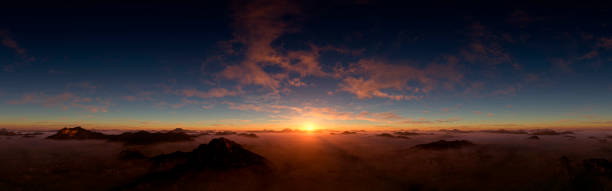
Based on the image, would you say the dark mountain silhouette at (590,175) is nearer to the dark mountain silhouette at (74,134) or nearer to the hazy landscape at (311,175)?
the hazy landscape at (311,175)

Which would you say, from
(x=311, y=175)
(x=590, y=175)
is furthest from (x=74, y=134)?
(x=590, y=175)

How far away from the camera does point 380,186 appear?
23250 mm

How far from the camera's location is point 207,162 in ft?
83.8

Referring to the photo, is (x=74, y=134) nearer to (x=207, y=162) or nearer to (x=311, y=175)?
(x=207, y=162)

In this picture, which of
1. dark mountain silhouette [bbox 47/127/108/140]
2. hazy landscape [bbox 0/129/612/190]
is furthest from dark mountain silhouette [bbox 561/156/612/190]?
dark mountain silhouette [bbox 47/127/108/140]

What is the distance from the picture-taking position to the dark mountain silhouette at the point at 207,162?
23.2 metres

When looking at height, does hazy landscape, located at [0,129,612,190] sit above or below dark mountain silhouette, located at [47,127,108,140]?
below

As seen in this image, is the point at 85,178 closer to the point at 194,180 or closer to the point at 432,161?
the point at 194,180

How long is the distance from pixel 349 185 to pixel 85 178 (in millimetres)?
26501

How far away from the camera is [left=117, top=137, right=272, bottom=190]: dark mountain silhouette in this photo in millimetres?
23188

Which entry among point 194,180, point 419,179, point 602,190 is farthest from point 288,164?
point 602,190

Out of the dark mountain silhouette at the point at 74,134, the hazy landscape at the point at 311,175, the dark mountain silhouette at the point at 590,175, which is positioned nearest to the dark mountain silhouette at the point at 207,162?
the hazy landscape at the point at 311,175

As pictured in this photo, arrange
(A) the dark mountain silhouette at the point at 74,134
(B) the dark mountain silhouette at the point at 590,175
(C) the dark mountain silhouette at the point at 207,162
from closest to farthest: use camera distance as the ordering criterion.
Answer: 1. (B) the dark mountain silhouette at the point at 590,175
2. (C) the dark mountain silhouette at the point at 207,162
3. (A) the dark mountain silhouette at the point at 74,134

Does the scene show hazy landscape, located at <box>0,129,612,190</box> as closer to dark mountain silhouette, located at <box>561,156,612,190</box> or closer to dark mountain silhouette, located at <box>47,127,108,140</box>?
dark mountain silhouette, located at <box>561,156,612,190</box>
